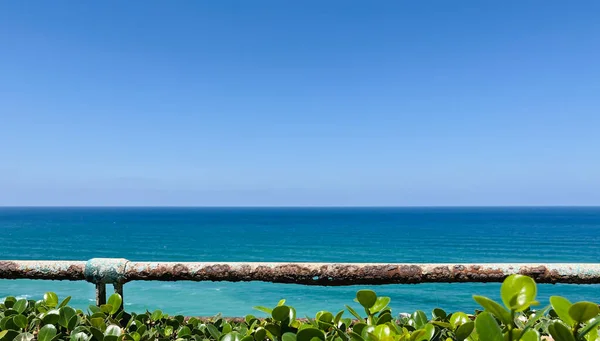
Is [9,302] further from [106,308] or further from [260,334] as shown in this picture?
[260,334]

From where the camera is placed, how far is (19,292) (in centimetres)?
3950

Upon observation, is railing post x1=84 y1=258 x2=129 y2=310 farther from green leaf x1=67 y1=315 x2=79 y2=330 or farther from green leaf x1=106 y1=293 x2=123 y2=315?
green leaf x1=67 y1=315 x2=79 y2=330

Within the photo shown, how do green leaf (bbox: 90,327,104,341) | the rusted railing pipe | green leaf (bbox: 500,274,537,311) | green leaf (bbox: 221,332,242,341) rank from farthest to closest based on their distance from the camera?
the rusted railing pipe < green leaf (bbox: 90,327,104,341) < green leaf (bbox: 221,332,242,341) < green leaf (bbox: 500,274,537,311)

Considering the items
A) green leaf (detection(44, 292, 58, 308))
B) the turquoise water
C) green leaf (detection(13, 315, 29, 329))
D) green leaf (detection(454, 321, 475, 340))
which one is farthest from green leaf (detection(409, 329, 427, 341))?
the turquoise water

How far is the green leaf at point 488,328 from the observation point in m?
0.87

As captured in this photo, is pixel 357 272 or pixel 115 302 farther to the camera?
pixel 357 272

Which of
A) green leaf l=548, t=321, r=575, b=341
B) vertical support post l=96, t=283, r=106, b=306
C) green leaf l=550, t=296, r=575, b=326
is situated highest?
green leaf l=550, t=296, r=575, b=326

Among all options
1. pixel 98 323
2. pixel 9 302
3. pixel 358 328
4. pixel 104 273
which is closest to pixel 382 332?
pixel 358 328

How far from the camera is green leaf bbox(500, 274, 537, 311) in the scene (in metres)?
0.85

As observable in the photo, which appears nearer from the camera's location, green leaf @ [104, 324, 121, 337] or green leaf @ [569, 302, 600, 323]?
green leaf @ [569, 302, 600, 323]

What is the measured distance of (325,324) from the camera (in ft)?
5.22

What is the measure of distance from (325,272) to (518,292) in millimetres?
1409

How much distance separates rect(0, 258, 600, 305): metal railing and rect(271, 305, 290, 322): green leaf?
606mm

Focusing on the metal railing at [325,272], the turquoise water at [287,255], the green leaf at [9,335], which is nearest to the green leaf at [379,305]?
the metal railing at [325,272]
